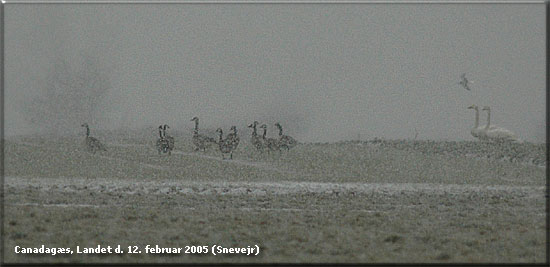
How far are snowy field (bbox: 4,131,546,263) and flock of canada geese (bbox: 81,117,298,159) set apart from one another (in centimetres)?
15

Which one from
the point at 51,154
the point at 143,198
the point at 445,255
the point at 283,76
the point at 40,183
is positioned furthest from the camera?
the point at 283,76

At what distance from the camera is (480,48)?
1157 cm

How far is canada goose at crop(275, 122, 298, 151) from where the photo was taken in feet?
A: 35.9

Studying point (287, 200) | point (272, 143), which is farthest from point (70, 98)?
point (287, 200)

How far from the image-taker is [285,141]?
10977 mm

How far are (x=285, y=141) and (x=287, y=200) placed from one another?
269 cm

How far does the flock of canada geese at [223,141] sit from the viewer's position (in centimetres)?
1066

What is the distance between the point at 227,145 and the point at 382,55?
4.07 metres

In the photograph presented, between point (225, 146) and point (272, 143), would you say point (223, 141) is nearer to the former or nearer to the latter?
point (225, 146)

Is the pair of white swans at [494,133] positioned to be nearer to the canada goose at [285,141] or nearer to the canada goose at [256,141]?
the canada goose at [285,141]

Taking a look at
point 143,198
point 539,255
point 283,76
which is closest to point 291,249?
point 539,255

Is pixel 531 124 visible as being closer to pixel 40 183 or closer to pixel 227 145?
pixel 227 145

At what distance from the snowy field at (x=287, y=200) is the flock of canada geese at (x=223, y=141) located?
152 mm

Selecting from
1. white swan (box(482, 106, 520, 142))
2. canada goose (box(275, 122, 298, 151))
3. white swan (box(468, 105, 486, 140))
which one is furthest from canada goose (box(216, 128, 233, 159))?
white swan (box(482, 106, 520, 142))
